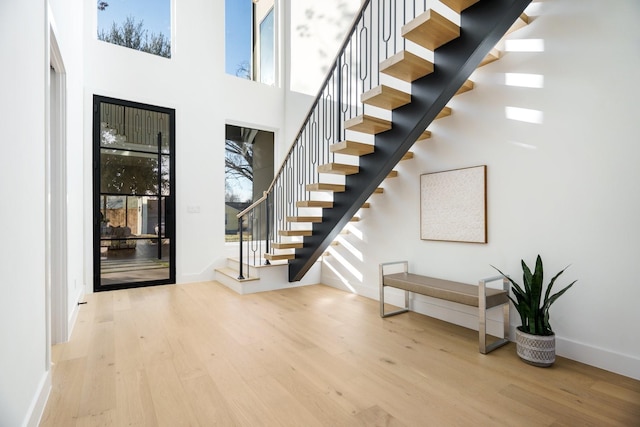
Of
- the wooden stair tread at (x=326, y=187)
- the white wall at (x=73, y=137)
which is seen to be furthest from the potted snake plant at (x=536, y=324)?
the white wall at (x=73, y=137)

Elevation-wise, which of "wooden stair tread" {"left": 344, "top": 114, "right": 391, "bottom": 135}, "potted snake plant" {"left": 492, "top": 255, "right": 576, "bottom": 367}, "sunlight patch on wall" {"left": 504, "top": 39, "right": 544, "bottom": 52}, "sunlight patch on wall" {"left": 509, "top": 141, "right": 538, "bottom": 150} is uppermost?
"sunlight patch on wall" {"left": 504, "top": 39, "right": 544, "bottom": 52}

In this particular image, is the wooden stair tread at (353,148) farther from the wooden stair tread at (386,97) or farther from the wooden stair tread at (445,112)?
the wooden stair tread at (445,112)

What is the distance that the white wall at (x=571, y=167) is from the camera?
2.15 meters

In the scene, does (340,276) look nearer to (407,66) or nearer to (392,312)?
(392,312)

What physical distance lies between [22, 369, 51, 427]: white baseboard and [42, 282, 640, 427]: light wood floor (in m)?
0.05

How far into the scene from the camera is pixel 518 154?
270 cm

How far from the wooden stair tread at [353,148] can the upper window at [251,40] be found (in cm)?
360

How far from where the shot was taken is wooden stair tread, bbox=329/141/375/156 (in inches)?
114

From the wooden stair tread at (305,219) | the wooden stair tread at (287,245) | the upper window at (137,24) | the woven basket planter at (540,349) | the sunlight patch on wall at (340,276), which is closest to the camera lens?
the woven basket planter at (540,349)

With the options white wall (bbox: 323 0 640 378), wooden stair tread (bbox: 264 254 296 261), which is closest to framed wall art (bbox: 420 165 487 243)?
white wall (bbox: 323 0 640 378)

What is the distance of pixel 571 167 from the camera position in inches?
94.4

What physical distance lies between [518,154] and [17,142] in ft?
10.9

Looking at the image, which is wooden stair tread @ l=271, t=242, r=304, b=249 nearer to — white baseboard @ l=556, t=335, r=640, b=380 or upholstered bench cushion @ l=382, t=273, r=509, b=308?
upholstered bench cushion @ l=382, t=273, r=509, b=308

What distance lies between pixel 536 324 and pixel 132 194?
504 centimetres
